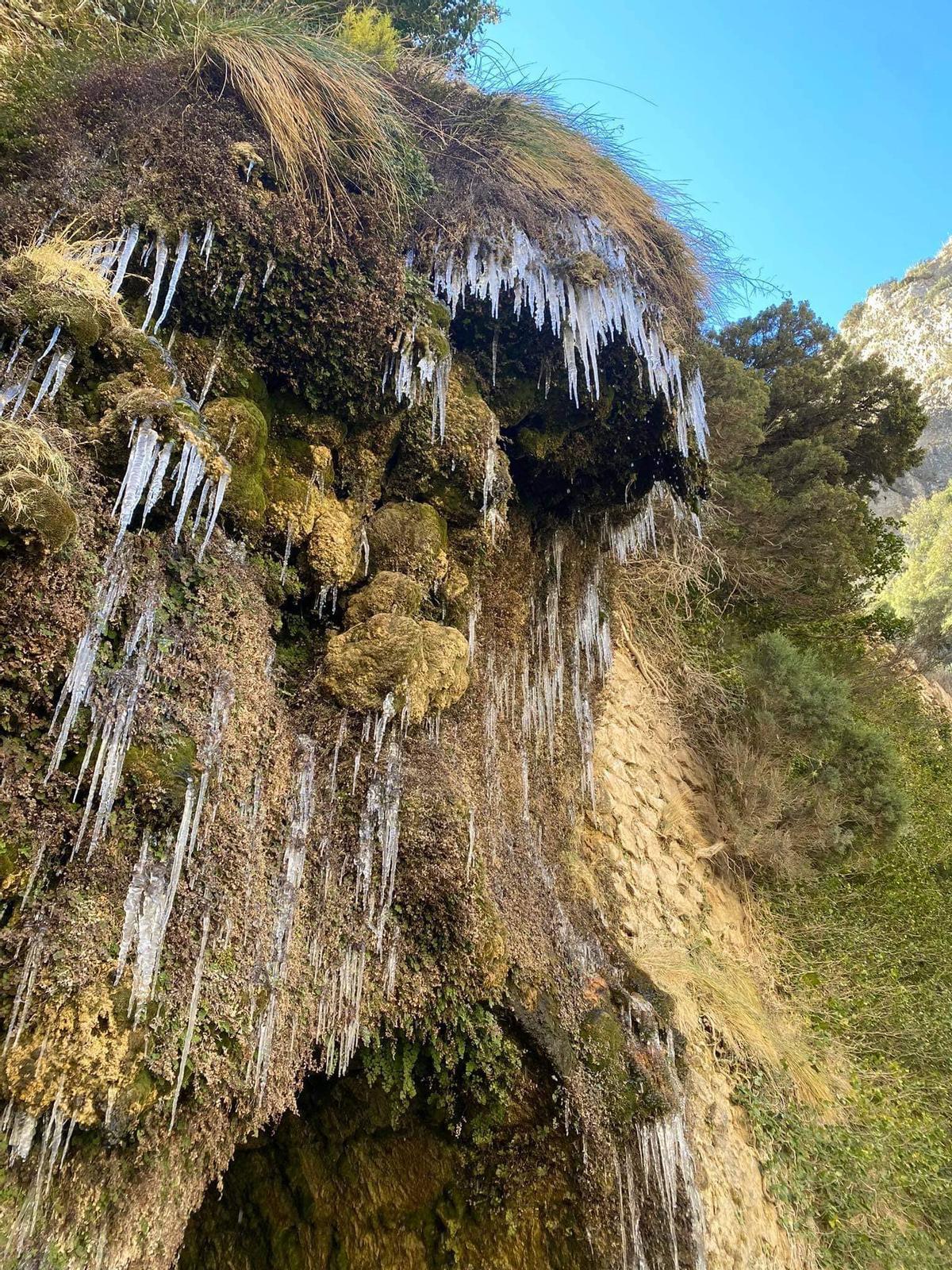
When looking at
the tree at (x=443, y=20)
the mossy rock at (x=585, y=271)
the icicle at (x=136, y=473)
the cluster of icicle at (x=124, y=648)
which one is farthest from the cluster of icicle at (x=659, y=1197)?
the tree at (x=443, y=20)

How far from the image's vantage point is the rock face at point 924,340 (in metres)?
41.8

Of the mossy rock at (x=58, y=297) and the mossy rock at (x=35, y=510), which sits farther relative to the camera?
the mossy rock at (x=58, y=297)

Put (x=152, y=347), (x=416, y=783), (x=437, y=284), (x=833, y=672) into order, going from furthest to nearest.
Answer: (x=833, y=672)
(x=437, y=284)
(x=416, y=783)
(x=152, y=347)

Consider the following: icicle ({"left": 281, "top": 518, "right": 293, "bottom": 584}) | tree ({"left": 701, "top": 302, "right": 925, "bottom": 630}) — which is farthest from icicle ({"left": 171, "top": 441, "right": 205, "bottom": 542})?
tree ({"left": 701, "top": 302, "right": 925, "bottom": 630})

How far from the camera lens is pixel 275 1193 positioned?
5.37 m

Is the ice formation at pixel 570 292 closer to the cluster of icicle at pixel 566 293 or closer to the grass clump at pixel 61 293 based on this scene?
the cluster of icicle at pixel 566 293

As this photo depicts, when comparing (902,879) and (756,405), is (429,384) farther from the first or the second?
(902,879)

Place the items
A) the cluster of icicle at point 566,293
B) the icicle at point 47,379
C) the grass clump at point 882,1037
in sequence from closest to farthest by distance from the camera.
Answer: the icicle at point 47,379 < the cluster of icicle at point 566,293 < the grass clump at point 882,1037

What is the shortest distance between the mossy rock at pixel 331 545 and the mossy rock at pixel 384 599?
0.19m

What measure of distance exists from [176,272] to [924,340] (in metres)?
60.2

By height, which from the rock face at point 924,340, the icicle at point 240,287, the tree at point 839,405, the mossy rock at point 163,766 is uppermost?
the rock face at point 924,340

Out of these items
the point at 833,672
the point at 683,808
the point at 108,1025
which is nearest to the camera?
the point at 108,1025

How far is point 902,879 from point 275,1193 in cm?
908

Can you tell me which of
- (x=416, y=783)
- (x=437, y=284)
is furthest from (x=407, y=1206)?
(x=437, y=284)
